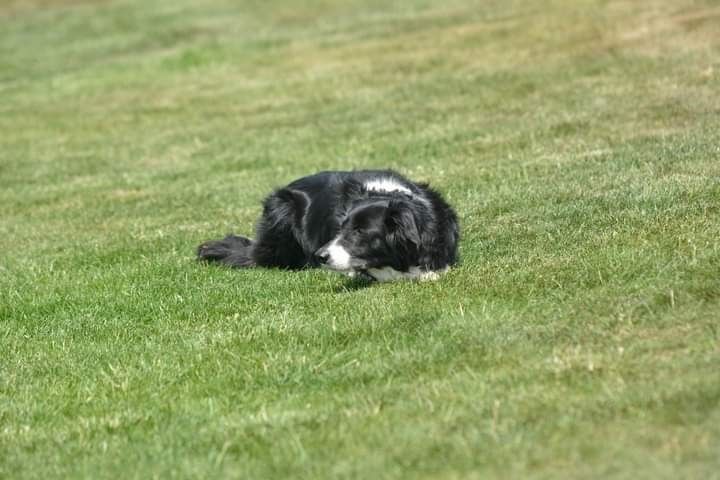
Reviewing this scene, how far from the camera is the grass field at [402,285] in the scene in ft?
20.2

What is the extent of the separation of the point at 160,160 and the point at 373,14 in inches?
525

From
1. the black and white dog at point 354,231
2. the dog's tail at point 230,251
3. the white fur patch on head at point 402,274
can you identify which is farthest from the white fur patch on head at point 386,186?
the dog's tail at point 230,251

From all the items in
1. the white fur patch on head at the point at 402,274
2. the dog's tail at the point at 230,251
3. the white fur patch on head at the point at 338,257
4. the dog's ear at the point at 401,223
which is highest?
the dog's ear at the point at 401,223

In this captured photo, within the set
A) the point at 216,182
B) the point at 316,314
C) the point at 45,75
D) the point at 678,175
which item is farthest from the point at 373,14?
the point at 316,314

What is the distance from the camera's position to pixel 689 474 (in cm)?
528

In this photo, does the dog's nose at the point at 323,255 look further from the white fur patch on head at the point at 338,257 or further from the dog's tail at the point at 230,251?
the dog's tail at the point at 230,251

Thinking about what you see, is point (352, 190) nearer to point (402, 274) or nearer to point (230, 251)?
point (402, 274)

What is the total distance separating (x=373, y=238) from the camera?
9320 millimetres

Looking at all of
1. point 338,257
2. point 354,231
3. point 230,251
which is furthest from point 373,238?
point 230,251

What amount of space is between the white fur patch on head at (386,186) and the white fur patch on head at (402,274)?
0.76 metres

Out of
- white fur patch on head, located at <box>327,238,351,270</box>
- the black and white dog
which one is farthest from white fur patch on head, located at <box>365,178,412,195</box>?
white fur patch on head, located at <box>327,238,351,270</box>

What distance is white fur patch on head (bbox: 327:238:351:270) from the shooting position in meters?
9.25

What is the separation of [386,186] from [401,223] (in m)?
0.86

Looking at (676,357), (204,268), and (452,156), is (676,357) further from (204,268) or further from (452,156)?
(452,156)
